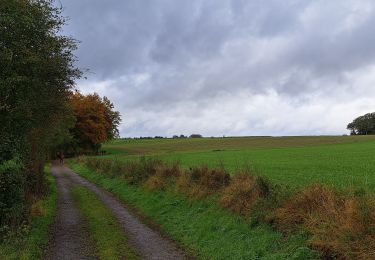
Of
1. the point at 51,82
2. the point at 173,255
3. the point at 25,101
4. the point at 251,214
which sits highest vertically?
the point at 51,82

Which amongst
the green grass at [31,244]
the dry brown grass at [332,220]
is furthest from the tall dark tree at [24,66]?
the dry brown grass at [332,220]

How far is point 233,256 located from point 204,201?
719 cm

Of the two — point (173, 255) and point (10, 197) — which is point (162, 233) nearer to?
point (173, 255)

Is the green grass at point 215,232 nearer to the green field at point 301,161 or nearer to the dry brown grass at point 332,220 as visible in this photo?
the dry brown grass at point 332,220

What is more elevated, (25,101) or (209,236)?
(25,101)

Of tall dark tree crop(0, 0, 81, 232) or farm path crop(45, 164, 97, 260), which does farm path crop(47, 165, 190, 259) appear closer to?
farm path crop(45, 164, 97, 260)

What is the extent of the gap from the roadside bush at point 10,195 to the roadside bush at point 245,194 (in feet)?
25.2

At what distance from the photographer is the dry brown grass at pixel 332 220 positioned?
9.56m

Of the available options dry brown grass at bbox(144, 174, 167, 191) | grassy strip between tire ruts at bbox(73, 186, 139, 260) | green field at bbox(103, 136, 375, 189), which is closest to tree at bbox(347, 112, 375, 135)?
green field at bbox(103, 136, 375, 189)

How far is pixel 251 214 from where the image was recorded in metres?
15.0

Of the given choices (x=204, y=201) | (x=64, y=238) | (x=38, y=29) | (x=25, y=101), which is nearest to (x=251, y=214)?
(x=204, y=201)

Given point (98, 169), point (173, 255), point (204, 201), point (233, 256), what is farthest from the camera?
point (98, 169)

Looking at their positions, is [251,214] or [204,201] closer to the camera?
[251,214]

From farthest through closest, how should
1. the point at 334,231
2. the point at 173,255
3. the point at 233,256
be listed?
the point at 173,255 < the point at 233,256 < the point at 334,231
